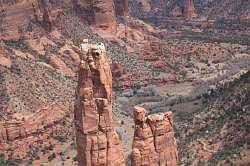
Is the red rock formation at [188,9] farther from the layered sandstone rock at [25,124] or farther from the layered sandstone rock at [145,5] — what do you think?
the layered sandstone rock at [25,124]

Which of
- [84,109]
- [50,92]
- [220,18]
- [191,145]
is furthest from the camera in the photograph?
[220,18]

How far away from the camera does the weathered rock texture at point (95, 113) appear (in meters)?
34.1

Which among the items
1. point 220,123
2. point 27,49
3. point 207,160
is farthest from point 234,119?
point 27,49

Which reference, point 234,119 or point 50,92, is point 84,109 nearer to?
point 234,119

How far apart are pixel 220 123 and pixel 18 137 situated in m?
18.8

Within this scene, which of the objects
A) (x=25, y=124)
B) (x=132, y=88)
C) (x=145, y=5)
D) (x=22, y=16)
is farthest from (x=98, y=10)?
(x=145, y=5)

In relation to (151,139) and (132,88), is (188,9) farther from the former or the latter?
(151,139)

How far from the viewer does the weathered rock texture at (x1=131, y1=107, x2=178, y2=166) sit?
34.2m

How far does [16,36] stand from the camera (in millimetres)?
89062

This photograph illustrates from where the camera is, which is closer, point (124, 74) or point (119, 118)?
point (119, 118)

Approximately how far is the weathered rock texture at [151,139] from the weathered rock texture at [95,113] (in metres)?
1.09

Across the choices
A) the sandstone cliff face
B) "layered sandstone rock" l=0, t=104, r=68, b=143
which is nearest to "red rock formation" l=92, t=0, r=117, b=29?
Result: the sandstone cliff face

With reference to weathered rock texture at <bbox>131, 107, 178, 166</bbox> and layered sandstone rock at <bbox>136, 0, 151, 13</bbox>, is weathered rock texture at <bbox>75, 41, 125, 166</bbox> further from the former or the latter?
layered sandstone rock at <bbox>136, 0, 151, 13</bbox>

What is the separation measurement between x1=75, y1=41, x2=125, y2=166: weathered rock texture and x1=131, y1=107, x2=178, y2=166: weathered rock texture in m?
1.09
